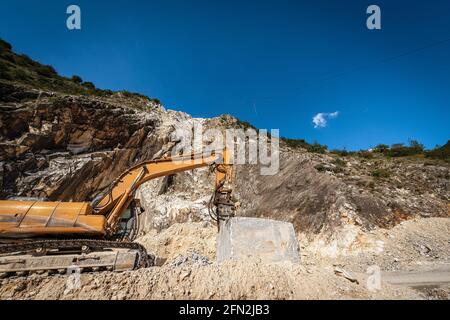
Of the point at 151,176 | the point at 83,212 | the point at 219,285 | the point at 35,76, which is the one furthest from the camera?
the point at 35,76

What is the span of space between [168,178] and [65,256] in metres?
11.2

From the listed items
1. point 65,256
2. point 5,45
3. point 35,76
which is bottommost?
point 65,256

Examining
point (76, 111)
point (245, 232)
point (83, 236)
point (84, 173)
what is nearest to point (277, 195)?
point (245, 232)

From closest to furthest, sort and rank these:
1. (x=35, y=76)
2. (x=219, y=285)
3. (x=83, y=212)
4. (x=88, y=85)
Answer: (x=219, y=285) → (x=83, y=212) → (x=35, y=76) → (x=88, y=85)

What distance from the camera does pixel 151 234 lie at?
506 inches

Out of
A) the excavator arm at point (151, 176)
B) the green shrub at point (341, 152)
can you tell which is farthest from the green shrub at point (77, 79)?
the green shrub at point (341, 152)

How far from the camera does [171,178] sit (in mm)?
16531

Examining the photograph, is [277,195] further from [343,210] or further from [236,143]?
[236,143]

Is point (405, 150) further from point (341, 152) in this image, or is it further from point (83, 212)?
point (83, 212)

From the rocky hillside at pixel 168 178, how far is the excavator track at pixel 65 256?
7021mm

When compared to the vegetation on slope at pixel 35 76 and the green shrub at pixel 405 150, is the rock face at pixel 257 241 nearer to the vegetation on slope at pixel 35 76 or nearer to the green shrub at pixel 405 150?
the vegetation on slope at pixel 35 76

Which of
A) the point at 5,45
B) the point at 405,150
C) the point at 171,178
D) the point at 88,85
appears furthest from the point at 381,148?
the point at 5,45

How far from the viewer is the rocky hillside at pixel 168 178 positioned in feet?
31.8

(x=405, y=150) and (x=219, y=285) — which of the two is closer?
(x=219, y=285)
